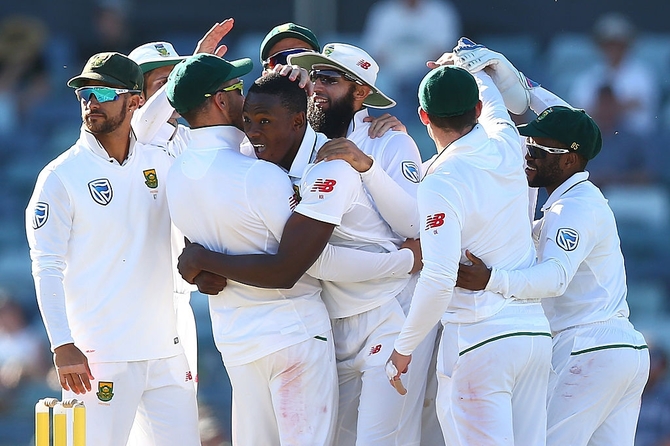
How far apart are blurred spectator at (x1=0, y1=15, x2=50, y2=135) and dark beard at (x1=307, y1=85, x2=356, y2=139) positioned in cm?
690

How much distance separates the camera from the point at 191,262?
4.04 m

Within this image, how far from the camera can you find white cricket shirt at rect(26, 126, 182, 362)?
14.1ft

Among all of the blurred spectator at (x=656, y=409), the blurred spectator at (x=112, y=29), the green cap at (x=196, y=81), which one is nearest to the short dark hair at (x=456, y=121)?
the green cap at (x=196, y=81)

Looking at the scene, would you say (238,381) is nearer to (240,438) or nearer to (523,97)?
(240,438)

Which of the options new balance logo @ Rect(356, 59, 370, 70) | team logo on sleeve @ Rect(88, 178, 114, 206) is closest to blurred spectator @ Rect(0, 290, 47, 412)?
team logo on sleeve @ Rect(88, 178, 114, 206)

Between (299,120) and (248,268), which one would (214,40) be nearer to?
(299,120)

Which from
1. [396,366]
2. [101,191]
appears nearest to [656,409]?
[396,366]

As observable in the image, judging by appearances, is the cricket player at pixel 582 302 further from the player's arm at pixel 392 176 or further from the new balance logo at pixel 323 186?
the new balance logo at pixel 323 186

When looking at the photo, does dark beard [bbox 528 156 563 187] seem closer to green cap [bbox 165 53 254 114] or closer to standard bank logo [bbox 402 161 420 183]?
standard bank logo [bbox 402 161 420 183]

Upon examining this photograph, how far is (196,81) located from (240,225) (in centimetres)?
54

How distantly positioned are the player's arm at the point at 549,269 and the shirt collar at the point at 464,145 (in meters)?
0.35

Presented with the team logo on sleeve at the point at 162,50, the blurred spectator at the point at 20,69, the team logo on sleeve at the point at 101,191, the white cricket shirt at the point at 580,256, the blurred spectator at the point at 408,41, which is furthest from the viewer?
the blurred spectator at the point at 20,69

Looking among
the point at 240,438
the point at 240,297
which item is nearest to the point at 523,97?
the point at 240,297

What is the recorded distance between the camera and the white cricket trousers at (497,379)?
388cm
